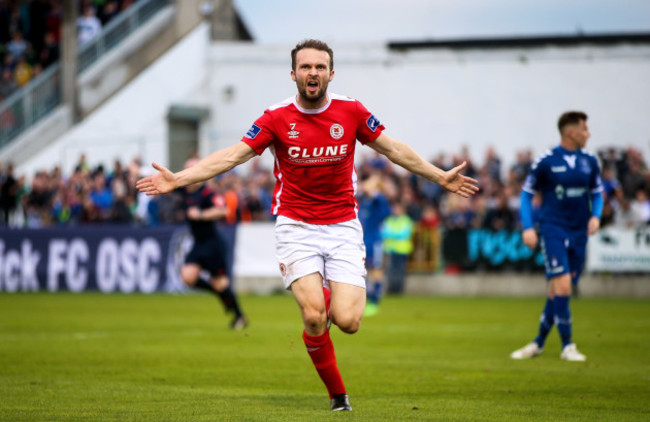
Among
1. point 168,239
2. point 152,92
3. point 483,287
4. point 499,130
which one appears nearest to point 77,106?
point 152,92

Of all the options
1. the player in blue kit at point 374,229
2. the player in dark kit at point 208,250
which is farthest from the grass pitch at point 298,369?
the player in blue kit at point 374,229

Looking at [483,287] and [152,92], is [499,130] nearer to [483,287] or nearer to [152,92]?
[483,287]

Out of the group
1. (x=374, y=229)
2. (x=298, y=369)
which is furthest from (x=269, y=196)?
(x=298, y=369)

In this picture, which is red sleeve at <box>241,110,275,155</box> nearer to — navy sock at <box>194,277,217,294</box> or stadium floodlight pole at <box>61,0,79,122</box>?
navy sock at <box>194,277,217,294</box>

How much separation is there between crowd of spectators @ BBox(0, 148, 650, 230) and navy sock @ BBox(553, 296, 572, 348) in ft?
40.6

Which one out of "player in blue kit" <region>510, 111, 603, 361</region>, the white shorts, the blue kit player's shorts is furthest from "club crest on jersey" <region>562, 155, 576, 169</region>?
the blue kit player's shorts

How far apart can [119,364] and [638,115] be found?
23.9 metres

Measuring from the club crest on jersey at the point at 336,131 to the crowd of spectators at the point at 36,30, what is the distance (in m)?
30.1

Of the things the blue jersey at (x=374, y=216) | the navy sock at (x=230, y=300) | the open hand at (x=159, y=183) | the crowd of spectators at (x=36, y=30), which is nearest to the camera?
the open hand at (x=159, y=183)

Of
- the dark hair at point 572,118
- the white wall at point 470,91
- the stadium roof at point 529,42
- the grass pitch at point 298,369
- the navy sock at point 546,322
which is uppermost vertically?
the stadium roof at point 529,42

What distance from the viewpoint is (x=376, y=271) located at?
68.7ft

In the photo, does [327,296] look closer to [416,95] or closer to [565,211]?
[565,211]

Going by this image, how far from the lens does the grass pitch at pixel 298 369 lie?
7891 millimetres

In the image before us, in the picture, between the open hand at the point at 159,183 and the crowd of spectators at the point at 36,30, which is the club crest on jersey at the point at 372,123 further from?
the crowd of spectators at the point at 36,30
